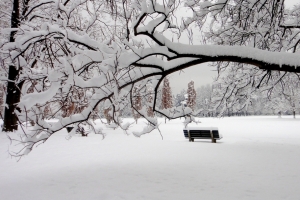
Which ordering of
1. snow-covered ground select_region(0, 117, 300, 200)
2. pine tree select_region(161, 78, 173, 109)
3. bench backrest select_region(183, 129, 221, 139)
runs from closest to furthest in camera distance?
snow-covered ground select_region(0, 117, 300, 200) → pine tree select_region(161, 78, 173, 109) → bench backrest select_region(183, 129, 221, 139)

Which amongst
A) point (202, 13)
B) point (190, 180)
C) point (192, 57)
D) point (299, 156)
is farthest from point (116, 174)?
point (299, 156)

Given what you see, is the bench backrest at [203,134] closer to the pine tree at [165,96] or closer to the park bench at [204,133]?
the park bench at [204,133]

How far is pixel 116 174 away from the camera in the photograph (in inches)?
204

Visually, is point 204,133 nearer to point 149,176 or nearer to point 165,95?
point 149,176

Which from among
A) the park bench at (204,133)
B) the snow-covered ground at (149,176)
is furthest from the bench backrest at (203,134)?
the snow-covered ground at (149,176)

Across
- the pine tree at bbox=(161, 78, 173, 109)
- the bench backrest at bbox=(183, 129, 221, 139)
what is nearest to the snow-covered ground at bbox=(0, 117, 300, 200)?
the pine tree at bbox=(161, 78, 173, 109)

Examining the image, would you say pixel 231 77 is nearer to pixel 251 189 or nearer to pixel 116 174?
pixel 251 189

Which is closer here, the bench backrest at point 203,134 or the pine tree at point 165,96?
the pine tree at point 165,96

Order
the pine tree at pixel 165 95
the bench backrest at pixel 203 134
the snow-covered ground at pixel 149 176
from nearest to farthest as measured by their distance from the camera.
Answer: the snow-covered ground at pixel 149 176 → the pine tree at pixel 165 95 → the bench backrest at pixel 203 134

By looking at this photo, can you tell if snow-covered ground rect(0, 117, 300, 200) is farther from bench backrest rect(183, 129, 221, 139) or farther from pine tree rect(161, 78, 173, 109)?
bench backrest rect(183, 129, 221, 139)

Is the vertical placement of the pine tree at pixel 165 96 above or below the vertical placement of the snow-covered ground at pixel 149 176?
above

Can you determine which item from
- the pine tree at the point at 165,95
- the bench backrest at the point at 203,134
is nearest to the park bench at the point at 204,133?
the bench backrest at the point at 203,134

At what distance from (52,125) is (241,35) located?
190 inches

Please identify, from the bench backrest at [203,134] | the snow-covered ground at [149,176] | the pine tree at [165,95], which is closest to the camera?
the snow-covered ground at [149,176]
